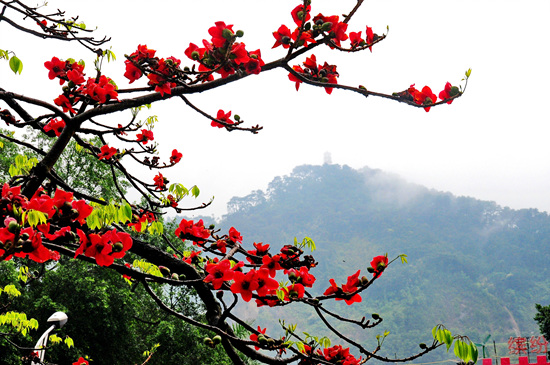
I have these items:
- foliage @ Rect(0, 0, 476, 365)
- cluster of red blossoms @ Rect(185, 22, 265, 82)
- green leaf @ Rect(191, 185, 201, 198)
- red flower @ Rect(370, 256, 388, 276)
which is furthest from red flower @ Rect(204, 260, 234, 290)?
green leaf @ Rect(191, 185, 201, 198)

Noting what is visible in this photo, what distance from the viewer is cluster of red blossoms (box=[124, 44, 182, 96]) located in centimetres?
193

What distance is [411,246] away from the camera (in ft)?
297

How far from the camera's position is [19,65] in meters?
2.26

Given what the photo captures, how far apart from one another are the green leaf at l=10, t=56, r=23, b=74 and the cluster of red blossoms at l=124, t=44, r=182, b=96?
0.62 m

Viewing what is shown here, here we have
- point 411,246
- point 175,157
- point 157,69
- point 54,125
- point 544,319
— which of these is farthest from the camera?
point 411,246

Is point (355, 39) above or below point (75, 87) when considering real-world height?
above

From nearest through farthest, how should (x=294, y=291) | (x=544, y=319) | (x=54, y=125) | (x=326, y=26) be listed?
(x=294, y=291) < (x=326, y=26) < (x=54, y=125) < (x=544, y=319)

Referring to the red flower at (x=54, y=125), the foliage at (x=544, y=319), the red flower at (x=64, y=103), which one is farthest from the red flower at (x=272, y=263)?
the foliage at (x=544, y=319)

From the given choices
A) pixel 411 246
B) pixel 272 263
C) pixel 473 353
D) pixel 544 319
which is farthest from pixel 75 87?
pixel 411 246

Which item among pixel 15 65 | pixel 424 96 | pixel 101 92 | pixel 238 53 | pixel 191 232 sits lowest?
pixel 191 232

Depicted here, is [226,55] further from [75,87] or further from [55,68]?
[55,68]

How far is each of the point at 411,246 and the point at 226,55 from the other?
312 ft

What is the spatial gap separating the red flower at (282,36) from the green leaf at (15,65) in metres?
1.45

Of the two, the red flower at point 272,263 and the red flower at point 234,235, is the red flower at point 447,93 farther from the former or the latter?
the red flower at point 234,235
